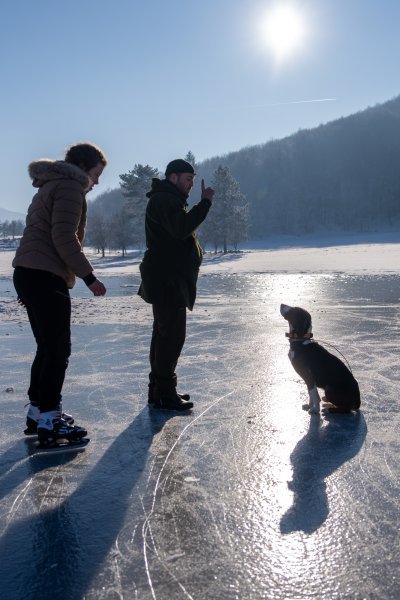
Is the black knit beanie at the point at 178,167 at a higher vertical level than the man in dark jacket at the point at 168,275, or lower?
higher

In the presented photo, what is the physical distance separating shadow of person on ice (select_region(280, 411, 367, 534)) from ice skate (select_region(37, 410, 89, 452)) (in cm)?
134

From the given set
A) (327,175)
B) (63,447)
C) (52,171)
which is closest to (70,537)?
(63,447)

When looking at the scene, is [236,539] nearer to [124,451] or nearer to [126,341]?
[124,451]

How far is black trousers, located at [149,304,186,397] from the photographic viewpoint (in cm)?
409

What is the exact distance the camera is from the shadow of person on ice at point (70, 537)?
1883 millimetres

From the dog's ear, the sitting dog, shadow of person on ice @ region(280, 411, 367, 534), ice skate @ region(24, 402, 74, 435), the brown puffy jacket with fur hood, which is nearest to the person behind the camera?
shadow of person on ice @ region(280, 411, 367, 534)

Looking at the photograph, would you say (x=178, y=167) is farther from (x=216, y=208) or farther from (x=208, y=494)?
(x=216, y=208)

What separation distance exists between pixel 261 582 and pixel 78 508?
3.27ft

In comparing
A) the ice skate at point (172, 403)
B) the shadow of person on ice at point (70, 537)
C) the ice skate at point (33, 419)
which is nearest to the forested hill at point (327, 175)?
the ice skate at point (172, 403)

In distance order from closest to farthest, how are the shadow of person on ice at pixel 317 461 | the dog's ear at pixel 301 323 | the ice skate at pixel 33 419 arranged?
1. the shadow of person on ice at pixel 317 461
2. the ice skate at pixel 33 419
3. the dog's ear at pixel 301 323

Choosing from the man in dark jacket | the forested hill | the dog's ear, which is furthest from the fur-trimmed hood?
the forested hill

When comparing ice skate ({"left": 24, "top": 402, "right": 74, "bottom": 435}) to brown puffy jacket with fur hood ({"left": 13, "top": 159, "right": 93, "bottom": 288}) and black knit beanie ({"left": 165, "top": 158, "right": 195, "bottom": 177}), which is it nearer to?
brown puffy jacket with fur hood ({"left": 13, "top": 159, "right": 93, "bottom": 288})

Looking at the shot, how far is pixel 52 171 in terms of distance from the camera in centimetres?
325

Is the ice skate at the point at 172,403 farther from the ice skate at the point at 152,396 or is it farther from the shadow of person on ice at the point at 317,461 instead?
the shadow of person on ice at the point at 317,461
